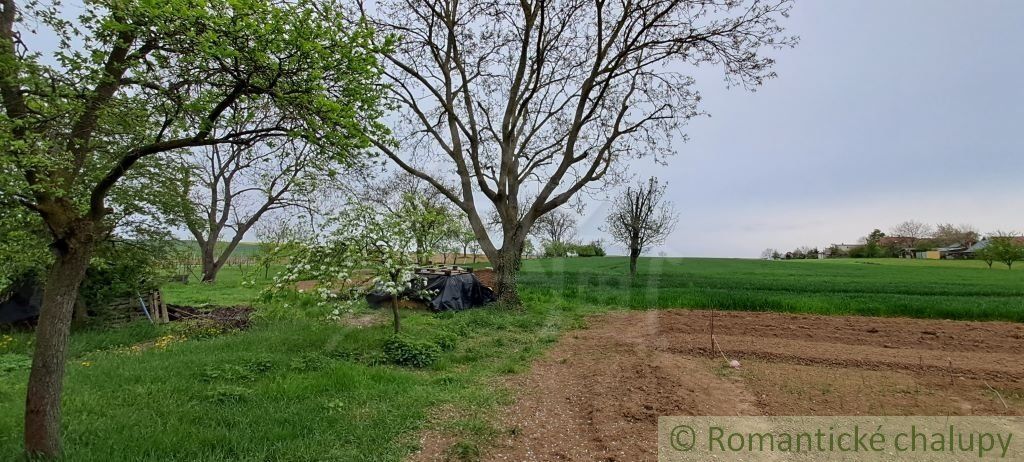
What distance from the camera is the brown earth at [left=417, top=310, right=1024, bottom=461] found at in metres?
3.99

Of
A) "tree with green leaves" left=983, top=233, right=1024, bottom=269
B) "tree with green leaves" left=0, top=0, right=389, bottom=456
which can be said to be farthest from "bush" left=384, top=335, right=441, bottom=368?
"tree with green leaves" left=983, top=233, right=1024, bottom=269

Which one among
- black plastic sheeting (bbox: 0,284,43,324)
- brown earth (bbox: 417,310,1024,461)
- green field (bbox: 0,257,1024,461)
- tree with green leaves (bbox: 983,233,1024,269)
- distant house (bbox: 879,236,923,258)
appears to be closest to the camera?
green field (bbox: 0,257,1024,461)

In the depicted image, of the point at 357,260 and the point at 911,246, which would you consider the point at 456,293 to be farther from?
the point at 911,246

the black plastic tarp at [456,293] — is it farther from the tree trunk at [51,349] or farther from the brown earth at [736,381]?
the tree trunk at [51,349]

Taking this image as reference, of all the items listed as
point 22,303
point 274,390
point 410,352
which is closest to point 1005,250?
point 410,352

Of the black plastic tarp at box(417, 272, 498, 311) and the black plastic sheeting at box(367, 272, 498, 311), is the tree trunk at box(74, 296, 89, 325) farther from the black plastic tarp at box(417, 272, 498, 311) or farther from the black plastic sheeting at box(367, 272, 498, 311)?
the black plastic tarp at box(417, 272, 498, 311)

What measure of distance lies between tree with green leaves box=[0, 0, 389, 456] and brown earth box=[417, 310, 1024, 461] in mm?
2700

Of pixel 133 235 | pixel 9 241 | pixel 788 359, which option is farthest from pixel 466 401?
pixel 133 235

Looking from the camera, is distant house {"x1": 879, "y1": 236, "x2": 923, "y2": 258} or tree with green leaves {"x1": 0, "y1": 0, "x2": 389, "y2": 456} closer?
tree with green leaves {"x1": 0, "y1": 0, "x2": 389, "y2": 456}

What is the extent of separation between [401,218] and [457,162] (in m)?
5.36

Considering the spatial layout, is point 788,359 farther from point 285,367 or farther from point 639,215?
point 639,215

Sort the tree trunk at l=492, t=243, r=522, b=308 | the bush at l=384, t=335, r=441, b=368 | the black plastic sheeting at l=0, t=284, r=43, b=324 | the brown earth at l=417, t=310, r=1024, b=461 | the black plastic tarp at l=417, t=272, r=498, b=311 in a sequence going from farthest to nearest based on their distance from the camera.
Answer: the tree trunk at l=492, t=243, r=522, b=308 → the black plastic tarp at l=417, t=272, r=498, b=311 → the black plastic sheeting at l=0, t=284, r=43, b=324 → the bush at l=384, t=335, r=441, b=368 → the brown earth at l=417, t=310, r=1024, b=461

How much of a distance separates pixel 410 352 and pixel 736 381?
14.3 feet

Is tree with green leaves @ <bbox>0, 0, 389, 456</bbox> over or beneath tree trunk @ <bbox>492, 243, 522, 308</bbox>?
over
